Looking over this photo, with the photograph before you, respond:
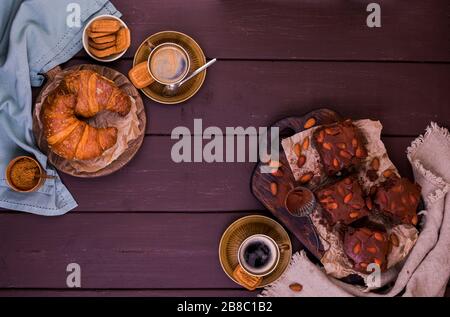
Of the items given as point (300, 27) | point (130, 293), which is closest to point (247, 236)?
point (130, 293)

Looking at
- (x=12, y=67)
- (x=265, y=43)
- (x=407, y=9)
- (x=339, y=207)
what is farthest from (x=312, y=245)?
(x=12, y=67)

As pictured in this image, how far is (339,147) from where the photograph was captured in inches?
50.4

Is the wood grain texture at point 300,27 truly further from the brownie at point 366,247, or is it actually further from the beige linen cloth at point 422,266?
the brownie at point 366,247

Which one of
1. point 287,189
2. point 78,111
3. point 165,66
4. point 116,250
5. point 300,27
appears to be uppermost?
point 300,27

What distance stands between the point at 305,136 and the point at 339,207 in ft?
0.65

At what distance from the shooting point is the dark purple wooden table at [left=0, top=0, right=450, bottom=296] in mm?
1377

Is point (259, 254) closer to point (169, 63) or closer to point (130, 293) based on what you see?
point (130, 293)

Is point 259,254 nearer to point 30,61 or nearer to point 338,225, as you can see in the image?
point 338,225

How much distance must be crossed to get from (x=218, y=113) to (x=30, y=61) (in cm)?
49

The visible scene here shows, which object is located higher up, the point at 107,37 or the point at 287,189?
the point at 107,37

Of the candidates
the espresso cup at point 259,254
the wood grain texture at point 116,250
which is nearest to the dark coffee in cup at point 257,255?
the espresso cup at point 259,254

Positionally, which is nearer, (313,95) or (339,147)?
(339,147)

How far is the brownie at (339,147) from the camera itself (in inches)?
50.4
